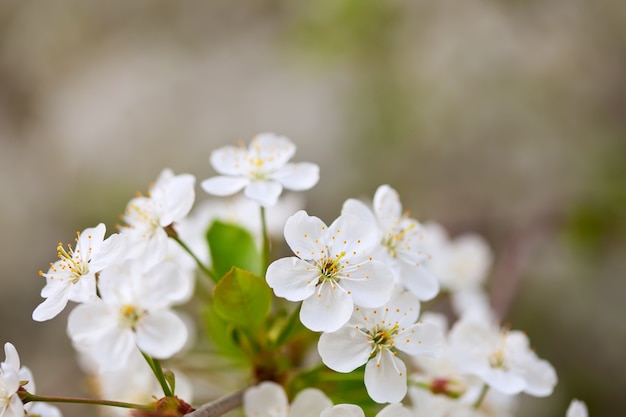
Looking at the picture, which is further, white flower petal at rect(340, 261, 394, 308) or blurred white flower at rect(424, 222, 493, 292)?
blurred white flower at rect(424, 222, 493, 292)

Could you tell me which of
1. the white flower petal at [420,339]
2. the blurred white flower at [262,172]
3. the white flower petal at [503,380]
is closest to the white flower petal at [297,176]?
the blurred white flower at [262,172]

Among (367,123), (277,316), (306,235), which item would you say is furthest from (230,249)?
(367,123)

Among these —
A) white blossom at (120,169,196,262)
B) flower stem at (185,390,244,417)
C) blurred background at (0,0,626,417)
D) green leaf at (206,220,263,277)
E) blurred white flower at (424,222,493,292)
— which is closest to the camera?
flower stem at (185,390,244,417)

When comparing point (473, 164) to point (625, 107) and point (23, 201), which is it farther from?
point (23, 201)

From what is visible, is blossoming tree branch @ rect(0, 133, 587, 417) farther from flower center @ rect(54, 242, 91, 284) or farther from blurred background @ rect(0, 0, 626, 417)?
blurred background @ rect(0, 0, 626, 417)

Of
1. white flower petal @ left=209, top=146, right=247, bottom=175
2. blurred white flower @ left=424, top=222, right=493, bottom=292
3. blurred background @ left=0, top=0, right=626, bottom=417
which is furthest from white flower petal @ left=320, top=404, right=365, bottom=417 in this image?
blurred background @ left=0, top=0, right=626, bottom=417

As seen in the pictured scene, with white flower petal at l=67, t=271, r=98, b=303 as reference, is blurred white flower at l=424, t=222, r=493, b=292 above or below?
above
